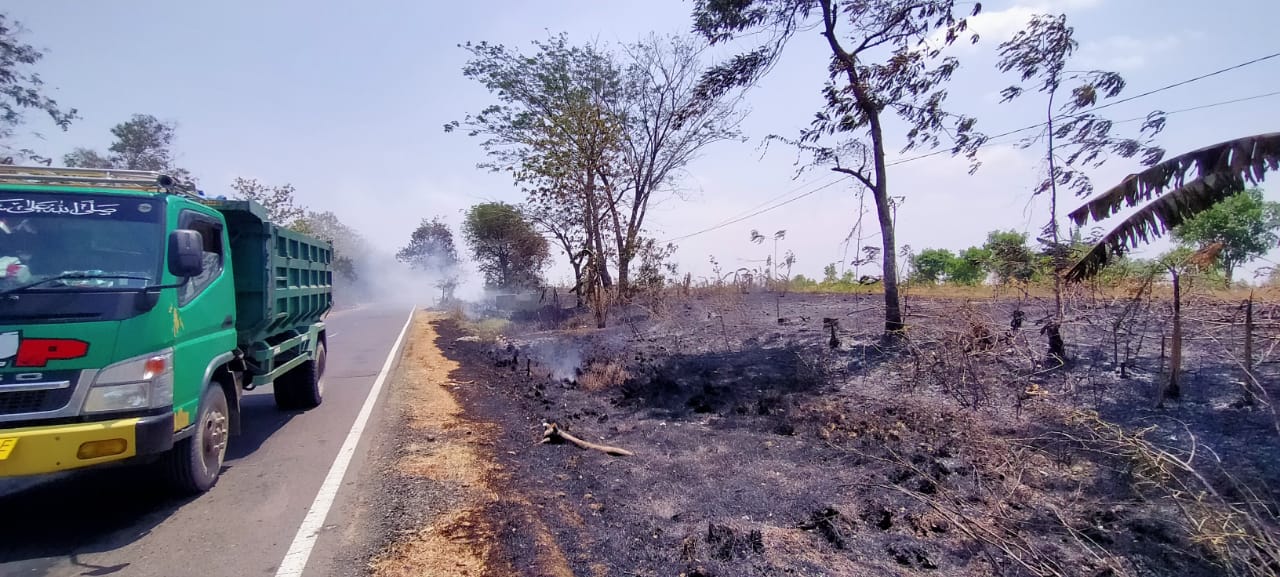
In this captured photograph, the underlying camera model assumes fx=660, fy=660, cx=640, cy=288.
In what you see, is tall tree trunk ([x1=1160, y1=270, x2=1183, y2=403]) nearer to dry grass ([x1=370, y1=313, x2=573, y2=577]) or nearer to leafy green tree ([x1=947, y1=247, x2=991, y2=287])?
dry grass ([x1=370, y1=313, x2=573, y2=577])

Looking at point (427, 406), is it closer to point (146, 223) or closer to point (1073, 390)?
point (146, 223)

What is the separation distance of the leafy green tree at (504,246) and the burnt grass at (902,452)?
20.8 metres

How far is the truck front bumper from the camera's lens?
4004mm

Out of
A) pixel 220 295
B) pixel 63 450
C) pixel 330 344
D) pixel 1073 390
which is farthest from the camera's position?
pixel 330 344

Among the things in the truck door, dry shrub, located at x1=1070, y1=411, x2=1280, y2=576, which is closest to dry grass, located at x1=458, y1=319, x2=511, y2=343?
the truck door

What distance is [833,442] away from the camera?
21.2 feet

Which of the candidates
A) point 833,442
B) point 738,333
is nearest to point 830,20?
point 738,333

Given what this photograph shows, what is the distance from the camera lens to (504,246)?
38812 mm

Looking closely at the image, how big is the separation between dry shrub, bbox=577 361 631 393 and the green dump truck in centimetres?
524

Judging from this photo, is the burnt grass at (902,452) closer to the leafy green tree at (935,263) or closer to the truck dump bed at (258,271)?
the truck dump bed at (258,271)

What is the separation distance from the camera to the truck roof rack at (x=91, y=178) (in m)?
4.94

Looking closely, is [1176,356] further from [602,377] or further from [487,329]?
[487,329]

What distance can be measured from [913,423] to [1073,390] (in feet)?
6.17

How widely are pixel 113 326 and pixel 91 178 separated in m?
1.59
